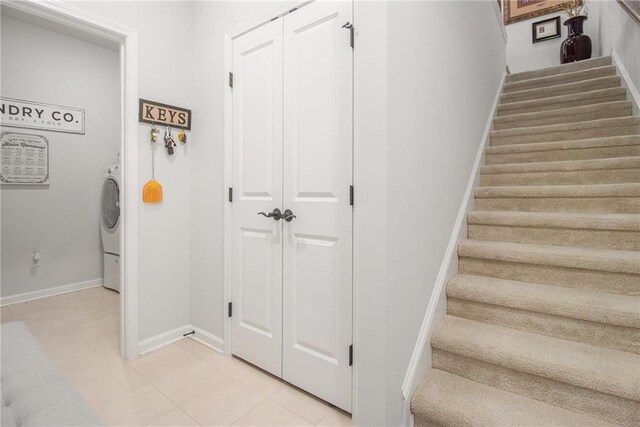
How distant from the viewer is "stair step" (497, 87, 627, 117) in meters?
2.98

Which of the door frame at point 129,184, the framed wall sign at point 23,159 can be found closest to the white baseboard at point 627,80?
the door frame at point 129,184

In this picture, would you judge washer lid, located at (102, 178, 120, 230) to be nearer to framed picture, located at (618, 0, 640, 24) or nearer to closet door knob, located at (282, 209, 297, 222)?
closet door knob, located at (282, 209, 297, 222)

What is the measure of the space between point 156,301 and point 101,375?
507 millimetres

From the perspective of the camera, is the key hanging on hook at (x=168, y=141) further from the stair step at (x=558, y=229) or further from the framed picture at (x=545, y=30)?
the framed picture at (x=545, y=30)

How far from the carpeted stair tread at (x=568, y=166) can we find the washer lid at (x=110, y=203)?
3.77m

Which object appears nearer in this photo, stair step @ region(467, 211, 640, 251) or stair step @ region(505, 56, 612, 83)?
stair step @ region(467, 211, 640, 251)

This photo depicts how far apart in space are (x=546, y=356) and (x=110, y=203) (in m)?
4.11

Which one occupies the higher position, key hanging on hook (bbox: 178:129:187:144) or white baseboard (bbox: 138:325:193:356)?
key hanging on hook (bbox: 178:129:187:144)

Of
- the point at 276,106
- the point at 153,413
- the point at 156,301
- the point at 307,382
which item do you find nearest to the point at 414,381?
the point at 307,382

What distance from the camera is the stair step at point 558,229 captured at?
176cm

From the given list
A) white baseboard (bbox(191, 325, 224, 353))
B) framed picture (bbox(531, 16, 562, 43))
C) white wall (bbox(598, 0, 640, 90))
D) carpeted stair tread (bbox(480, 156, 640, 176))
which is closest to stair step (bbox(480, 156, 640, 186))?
carpeted stair tread (bbox(480, 156, 640, 176))

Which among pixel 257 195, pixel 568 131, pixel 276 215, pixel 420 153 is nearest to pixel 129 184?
pixel 257 195

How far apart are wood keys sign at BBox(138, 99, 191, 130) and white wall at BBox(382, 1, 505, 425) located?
162 cm

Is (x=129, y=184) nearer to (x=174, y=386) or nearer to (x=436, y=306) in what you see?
(x=174, y=386)
